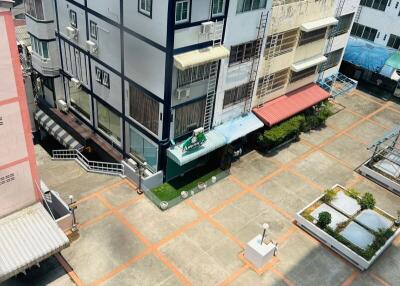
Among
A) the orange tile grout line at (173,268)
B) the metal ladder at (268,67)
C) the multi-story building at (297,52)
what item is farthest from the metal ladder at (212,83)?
the orange tile grout line at (173,268)

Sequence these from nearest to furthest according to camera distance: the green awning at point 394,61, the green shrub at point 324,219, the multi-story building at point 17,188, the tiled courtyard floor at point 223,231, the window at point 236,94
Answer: the multi-story building at point 17,188
the tiled courtyard floor at point 223,231
the green shrub at point 324,219
the window at point 236,94
the green awning at point 394,61

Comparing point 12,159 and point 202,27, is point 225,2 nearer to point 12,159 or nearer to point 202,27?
point 202,27

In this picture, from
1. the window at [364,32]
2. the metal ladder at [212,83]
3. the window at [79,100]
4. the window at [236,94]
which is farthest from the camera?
the window at [364,32]

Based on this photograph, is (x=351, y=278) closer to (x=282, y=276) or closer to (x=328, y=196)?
(x=282, y=276)

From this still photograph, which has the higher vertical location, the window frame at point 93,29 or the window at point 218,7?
the window at point 218,7

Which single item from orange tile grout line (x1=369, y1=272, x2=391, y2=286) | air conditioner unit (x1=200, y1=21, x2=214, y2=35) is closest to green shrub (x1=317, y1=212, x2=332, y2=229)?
orange tile grout line (x1=369, y1=272, x2=391, y2=286)

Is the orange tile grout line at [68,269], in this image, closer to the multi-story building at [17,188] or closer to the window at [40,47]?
the multi-story building at [17,188]

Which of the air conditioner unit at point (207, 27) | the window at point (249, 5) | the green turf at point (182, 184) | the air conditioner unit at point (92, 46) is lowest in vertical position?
the green turf at point (182, 184)

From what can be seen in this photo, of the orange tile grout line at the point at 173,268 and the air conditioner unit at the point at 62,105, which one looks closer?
the orange tile grout line at the point at 173,268
